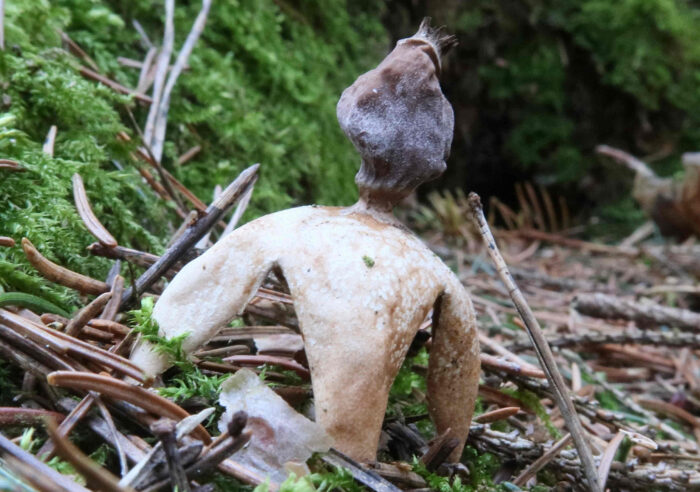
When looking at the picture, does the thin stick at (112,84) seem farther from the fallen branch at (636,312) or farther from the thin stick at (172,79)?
the fallen branch at (636,312)

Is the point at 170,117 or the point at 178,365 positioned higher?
the point at 170,117

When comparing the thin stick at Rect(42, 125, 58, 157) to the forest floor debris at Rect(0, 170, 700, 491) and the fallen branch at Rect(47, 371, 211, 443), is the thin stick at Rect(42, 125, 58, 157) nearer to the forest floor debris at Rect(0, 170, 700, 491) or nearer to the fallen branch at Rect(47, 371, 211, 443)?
the forest floor debris at Rect(0, 170, 700, 491)

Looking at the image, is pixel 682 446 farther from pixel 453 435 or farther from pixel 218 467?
pixel 218 467

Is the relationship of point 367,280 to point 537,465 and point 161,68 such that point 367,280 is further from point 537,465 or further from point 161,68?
point 161,68

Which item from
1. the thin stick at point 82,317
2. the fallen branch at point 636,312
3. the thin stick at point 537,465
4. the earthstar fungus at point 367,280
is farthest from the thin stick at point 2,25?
the fallen branch at point 636,312

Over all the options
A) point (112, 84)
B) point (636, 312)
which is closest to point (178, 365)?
point (112, 84)

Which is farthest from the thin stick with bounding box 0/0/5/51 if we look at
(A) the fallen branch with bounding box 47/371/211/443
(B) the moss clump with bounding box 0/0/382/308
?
(A) the fallen branch with bounding box 47/371/211/443
